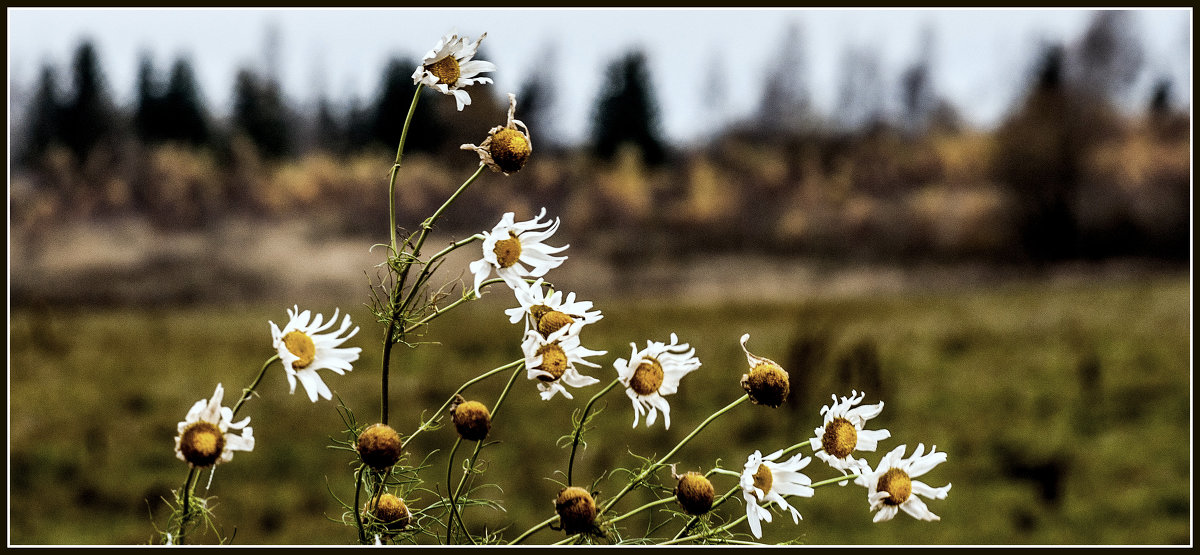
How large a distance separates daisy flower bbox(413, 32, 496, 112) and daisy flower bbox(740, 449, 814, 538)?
13.8 inches

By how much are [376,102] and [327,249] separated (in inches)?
24.0

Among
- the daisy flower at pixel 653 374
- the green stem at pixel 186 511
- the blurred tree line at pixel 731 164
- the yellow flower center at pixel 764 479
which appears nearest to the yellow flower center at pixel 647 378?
the daisy flower at pixel 653 374

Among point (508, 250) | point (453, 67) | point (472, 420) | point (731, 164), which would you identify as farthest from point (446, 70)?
point (731, 164)

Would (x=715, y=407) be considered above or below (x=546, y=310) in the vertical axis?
above

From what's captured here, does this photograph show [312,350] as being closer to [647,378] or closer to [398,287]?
[398,287]

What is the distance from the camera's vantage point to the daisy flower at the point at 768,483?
27.0 inches

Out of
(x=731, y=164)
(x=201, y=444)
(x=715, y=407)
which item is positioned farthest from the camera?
(x=731, y=164)

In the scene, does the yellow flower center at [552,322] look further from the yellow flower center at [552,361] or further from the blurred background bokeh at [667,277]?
the blurred background bokeh at [667,277]

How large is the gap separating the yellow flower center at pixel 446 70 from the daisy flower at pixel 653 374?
25 cm

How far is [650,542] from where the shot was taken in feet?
2.76

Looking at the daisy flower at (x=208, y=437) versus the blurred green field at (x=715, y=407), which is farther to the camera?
the blurred green field at (x=715, y=407)

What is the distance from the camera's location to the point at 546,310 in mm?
686

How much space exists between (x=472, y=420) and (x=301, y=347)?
0.45 ft

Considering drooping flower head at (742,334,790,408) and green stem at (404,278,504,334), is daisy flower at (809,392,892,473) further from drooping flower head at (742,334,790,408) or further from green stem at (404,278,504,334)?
green stem at (404,278,504,334)
